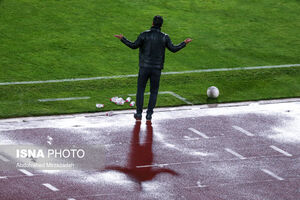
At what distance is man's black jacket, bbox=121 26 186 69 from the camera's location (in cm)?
1307

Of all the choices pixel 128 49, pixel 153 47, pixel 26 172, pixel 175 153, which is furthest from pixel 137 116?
pixel 128 49

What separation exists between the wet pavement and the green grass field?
2.76 feet

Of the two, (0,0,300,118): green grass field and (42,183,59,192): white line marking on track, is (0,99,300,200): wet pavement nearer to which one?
(42,183,59,192): white line marking on track

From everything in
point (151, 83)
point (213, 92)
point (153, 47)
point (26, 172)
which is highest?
point (153, 47)

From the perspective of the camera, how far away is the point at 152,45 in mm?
13070

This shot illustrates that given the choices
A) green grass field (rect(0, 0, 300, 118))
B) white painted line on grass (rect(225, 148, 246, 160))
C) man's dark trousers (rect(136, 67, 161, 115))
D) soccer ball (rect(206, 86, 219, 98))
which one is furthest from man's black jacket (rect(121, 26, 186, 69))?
soccer ball (rect(206, 86, 219, 98))

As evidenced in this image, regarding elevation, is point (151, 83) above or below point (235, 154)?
above

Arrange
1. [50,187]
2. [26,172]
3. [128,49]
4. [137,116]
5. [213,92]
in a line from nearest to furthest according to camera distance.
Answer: [50,187] < [26,172] < [137,116] < [213,92] < [128,49]

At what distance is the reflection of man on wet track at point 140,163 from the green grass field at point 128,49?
88.5 inches

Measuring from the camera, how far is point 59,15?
71.2ft

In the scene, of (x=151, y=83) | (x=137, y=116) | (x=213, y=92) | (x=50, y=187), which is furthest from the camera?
(x=213, y=92)

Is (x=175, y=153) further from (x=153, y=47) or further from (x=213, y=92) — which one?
(x=213, y=92)

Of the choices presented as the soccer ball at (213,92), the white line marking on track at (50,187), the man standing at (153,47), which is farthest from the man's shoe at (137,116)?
the white line marking on track at (50,187)

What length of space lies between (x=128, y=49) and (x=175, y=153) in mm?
7714
